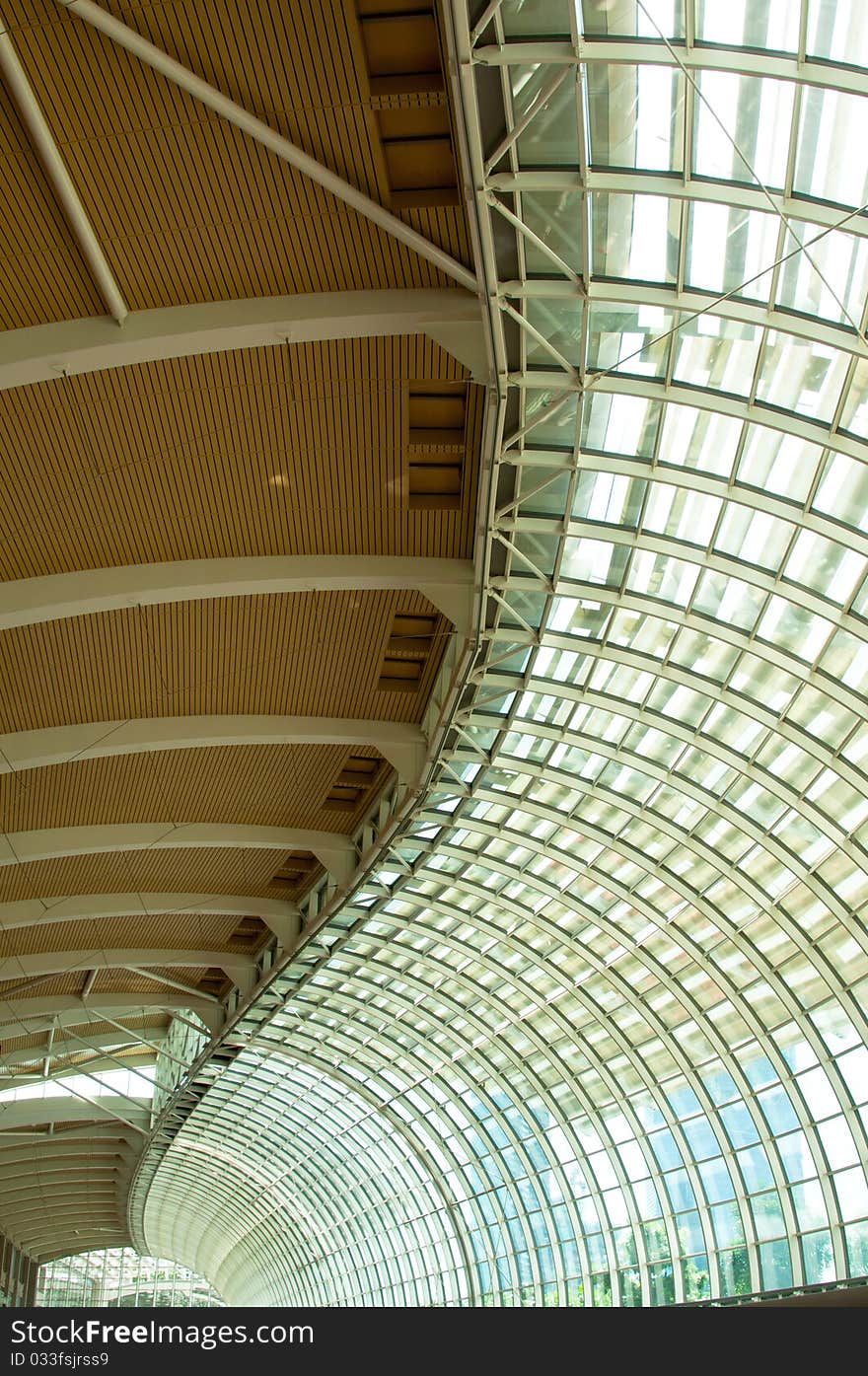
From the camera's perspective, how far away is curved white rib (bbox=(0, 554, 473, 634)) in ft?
72.5

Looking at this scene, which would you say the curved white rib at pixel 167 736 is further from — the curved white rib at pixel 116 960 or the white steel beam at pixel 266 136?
the curved white rib at pixel 116 960

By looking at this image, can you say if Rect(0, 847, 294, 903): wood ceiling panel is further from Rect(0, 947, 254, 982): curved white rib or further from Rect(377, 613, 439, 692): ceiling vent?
Rect(377, 613, 439, 692): ceiling vent

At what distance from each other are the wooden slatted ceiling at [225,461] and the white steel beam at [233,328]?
5.55 ft

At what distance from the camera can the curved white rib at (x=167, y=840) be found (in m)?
31.7

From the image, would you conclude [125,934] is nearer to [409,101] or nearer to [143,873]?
[143,873]

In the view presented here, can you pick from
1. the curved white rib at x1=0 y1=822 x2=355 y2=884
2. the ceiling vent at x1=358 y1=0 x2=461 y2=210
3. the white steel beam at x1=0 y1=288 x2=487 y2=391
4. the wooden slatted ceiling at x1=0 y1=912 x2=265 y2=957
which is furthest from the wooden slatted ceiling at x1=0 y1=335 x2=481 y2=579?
the wooden slatted ceiling at x1=0 y1=912 x2=265 y2=957

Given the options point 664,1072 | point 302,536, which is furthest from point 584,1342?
point 664,1072

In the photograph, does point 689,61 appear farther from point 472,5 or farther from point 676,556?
point 676,556

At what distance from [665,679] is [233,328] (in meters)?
14.0

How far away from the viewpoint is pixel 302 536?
902 inches

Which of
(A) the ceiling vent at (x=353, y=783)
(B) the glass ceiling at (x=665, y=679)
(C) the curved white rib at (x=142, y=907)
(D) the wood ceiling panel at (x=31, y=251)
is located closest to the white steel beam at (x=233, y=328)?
(D) the wood ceiling panel at (x=31, y=251)

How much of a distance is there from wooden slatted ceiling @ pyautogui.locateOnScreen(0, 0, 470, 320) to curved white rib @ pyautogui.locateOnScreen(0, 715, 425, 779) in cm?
1138

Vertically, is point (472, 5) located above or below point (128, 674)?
below

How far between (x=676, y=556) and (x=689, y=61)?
33.8 feet
